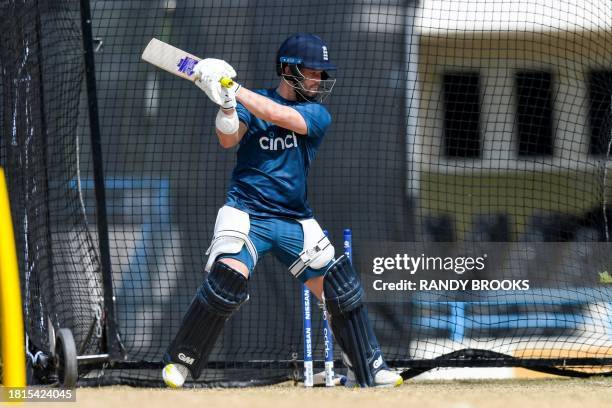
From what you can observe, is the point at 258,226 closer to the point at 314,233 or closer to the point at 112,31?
the point at 314,233

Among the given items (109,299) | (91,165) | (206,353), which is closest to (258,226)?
(206,353)

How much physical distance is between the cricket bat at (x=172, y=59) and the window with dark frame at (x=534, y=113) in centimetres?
295

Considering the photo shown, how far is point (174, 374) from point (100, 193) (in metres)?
1.58

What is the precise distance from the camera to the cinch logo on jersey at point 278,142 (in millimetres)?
5613

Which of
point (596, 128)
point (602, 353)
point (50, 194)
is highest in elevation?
point (596, 128)

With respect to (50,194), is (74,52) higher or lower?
higher

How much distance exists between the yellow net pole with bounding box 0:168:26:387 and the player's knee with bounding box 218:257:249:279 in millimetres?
1472

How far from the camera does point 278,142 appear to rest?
563cm

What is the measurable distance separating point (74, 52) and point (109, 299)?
5.19ft

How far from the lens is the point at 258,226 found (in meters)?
5.52

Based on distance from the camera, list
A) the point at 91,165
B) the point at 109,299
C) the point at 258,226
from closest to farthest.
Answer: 1. the point at 258,226
2. the point at 109,299
3. the point at 91,165

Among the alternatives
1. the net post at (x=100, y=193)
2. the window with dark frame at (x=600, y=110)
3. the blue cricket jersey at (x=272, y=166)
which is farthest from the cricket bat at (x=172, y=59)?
the window with dark frame at (x=600, y=110)

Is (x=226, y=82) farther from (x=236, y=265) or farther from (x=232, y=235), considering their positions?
(x=236, y=265)

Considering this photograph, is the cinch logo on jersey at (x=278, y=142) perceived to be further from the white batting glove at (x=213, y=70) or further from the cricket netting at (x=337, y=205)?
the cricket netting at (x=337, y=205)
